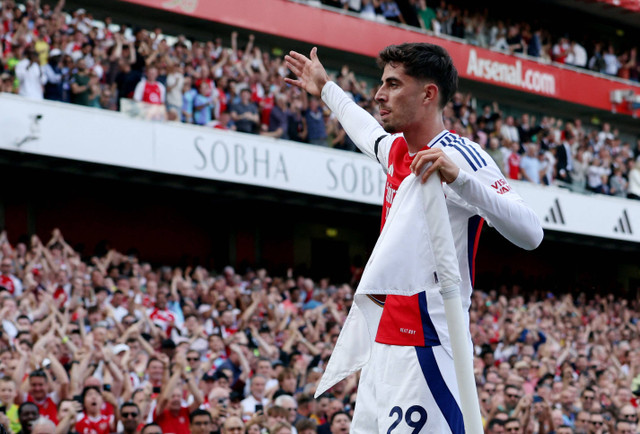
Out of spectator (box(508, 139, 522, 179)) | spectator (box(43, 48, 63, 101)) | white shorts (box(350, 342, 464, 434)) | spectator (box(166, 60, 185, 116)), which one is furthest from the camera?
spectator (box(508, 139, 522, 179))

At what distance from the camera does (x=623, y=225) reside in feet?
74.8

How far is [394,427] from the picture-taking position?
3.77 metres

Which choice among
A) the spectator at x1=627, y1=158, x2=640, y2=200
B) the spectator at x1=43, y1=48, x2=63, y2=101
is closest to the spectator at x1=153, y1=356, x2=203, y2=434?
the spectator at x1=43, y1=48, x2=63, y2=101

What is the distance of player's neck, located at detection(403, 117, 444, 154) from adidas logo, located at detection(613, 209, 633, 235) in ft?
64.6

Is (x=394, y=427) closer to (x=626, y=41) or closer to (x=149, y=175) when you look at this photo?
(x=149, y=175)

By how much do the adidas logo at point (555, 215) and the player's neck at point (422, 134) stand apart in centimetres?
1754

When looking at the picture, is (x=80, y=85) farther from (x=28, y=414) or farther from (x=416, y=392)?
(x=416, y=392)

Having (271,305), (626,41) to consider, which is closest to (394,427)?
(271,305)

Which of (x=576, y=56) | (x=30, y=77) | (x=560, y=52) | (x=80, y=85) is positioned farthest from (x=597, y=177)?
(x=30, y=77)

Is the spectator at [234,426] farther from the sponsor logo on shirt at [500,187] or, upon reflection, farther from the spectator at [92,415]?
the sponsor logo on shirt at [500,187]

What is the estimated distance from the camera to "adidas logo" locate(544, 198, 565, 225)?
21.0 m

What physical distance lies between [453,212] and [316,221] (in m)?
18.6

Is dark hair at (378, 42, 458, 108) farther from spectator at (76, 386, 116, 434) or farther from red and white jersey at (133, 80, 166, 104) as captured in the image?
red and white jersey at (133, 80, 166, 104)

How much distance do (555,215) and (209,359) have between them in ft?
41.2
